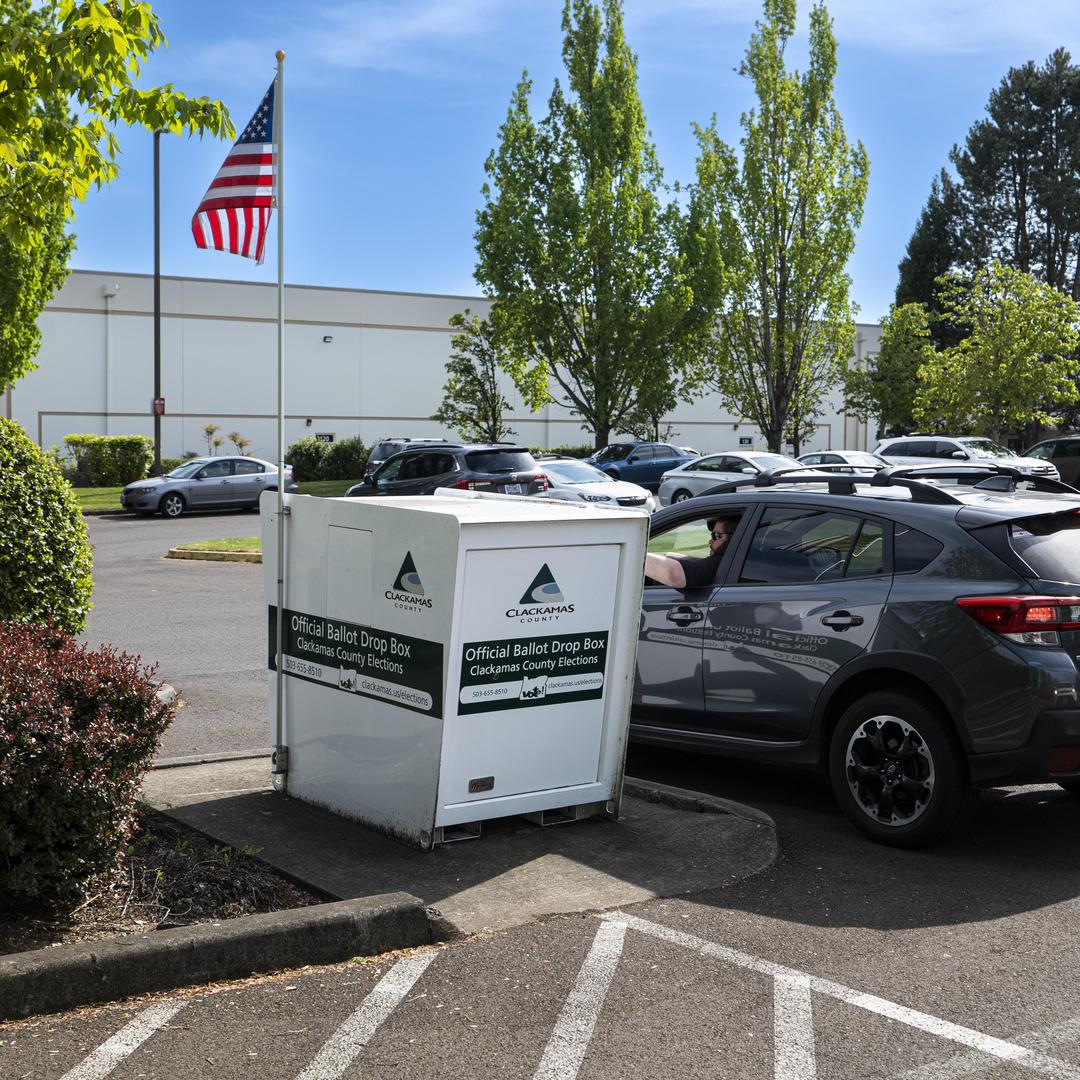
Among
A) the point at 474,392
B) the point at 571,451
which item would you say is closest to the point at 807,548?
the point at 474,392

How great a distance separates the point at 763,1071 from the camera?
3844mm

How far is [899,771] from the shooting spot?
606cm

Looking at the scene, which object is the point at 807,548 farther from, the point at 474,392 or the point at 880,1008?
the point at 474,392

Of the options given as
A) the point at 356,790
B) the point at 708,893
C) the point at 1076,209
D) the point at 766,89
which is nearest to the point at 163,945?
the point at 356,790

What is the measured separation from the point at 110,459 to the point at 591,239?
53.9ft

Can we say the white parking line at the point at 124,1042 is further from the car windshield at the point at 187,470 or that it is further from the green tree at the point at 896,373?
the green tree at the point at 896,373

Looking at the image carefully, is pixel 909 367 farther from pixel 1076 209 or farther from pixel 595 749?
pixel 595 749

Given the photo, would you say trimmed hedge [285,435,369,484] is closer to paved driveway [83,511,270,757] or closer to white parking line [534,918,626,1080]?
paved driveway [83,511,270,757]

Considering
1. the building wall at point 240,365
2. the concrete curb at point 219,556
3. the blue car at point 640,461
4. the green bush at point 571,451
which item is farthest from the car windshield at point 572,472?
the building wall at point 240,365

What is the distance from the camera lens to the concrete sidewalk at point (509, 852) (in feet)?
17.3

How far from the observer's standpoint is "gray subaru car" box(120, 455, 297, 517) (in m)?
31.8

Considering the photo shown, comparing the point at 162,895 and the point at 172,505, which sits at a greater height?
the point at 162,895

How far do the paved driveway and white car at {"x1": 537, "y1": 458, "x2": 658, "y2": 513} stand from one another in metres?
7.35

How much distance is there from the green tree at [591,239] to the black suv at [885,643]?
1212 inches
